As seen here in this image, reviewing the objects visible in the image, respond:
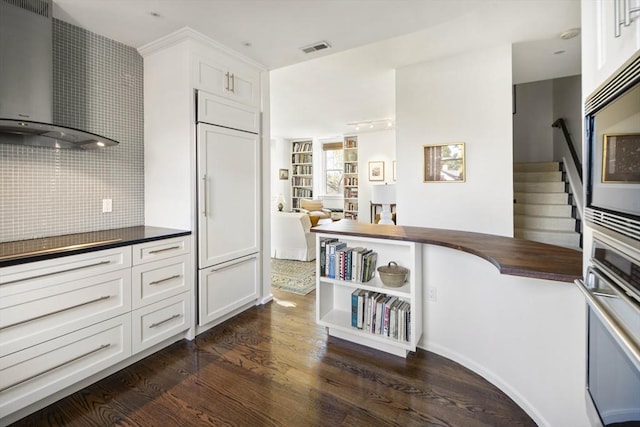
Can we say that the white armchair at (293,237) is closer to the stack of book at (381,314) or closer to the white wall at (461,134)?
the white wall at (461,134)

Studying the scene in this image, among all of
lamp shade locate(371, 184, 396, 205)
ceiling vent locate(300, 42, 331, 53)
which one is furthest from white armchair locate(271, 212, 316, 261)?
ceiling vent locate(300, 42, 331, 53)

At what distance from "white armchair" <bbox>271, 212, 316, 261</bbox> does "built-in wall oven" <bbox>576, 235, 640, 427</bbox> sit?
3971mm

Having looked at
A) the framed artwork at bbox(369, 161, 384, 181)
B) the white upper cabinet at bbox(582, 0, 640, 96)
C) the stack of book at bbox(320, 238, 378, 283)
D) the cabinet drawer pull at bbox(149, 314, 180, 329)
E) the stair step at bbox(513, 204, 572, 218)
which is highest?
the framed artwork at bbox(369, 161, 384, 181)

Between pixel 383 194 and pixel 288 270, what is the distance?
187cm

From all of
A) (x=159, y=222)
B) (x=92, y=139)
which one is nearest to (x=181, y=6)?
(x=92, y=139)

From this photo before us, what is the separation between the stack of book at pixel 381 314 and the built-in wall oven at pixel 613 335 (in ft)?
3.60

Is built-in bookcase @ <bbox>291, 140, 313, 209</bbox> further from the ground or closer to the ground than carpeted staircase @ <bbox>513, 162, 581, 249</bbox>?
further from the ground

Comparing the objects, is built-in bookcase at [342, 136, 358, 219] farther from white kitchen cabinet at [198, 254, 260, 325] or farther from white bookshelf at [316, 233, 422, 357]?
white bookshelf at [316, 233, 422, 357]

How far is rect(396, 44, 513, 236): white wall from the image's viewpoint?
313 cm

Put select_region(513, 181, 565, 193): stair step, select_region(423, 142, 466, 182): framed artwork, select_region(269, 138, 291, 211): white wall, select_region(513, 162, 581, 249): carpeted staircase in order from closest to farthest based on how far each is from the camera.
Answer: select_region(423, 142, 466, 182): framed artwork → select_region(513, 162, 581, 249): carpeted staircase → select_region(513, 181, 565, 193): stair step → select_region(269, 138, 291, 211): white wall

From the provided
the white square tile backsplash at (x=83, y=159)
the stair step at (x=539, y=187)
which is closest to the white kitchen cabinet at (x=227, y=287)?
the white square tile backsplash at (x=83, y=159)

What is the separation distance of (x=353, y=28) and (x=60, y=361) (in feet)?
9.81

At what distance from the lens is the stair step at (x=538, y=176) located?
4602 mm

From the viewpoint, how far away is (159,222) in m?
2.70
